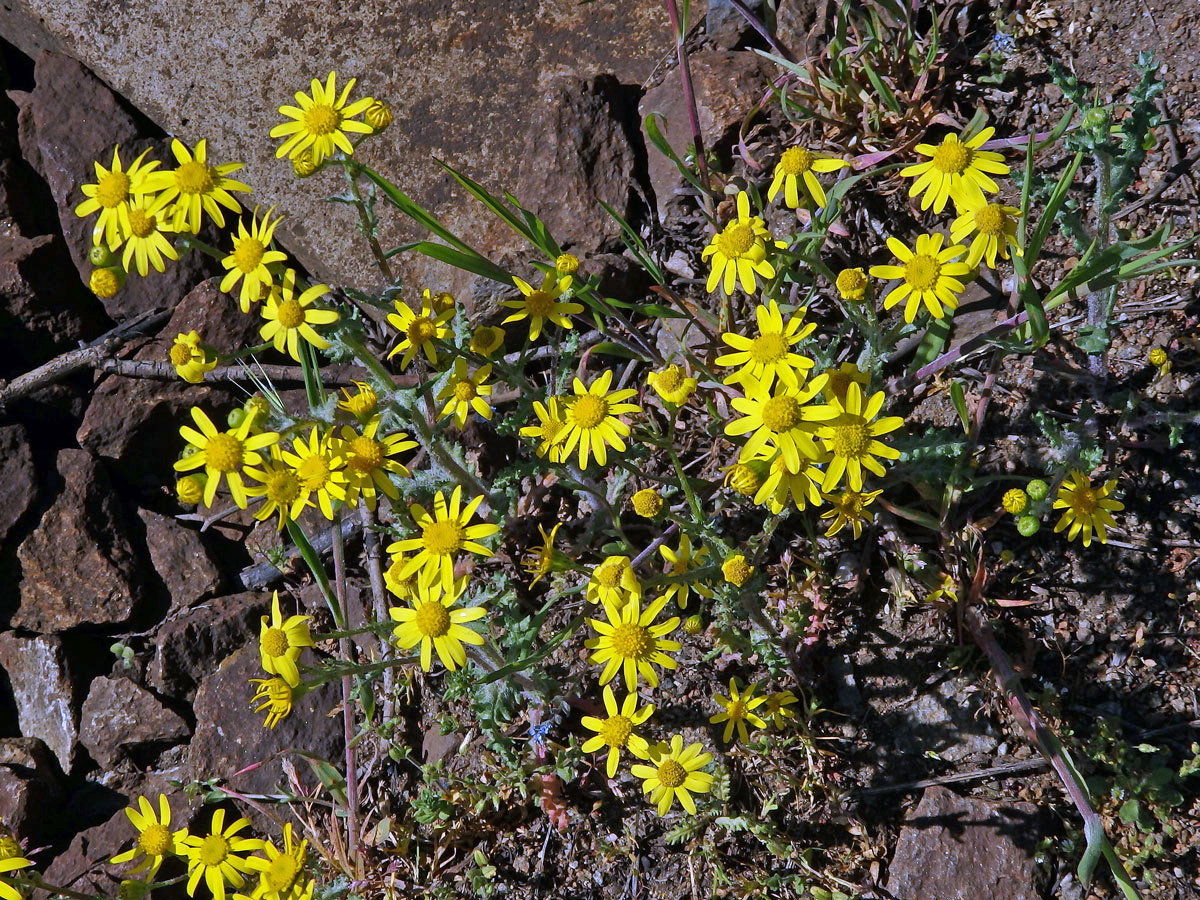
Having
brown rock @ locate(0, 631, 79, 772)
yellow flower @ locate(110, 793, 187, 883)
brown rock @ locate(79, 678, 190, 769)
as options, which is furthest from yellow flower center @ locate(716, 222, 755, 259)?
brown rock @ locate(0, 631, 79, 772)

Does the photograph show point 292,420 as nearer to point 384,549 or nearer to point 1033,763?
point 384,549

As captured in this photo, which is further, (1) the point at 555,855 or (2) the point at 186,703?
(2) the point at 186,703

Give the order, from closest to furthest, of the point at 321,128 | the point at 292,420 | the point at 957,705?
the point at 292,420
the point at 321,128
the point at 957,705

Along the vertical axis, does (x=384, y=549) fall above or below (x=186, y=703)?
above

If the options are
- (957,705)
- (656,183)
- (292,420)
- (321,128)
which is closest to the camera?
(292,420)

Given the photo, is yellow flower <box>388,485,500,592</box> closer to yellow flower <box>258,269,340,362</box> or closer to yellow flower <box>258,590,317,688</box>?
yellow flower <box>258,590,317,688</box>

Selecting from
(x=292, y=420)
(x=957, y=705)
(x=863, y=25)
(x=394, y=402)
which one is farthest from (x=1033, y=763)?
(x=863, y=25)
